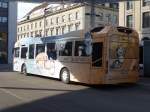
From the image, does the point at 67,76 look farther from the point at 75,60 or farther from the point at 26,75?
the point at 26,75

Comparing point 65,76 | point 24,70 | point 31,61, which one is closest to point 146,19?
point 24,70

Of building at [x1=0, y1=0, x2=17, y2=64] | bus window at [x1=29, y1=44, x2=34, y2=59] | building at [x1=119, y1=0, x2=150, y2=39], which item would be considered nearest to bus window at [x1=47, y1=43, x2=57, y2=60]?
bus window at [x1=29, y1=44, x2=34, y2=59]

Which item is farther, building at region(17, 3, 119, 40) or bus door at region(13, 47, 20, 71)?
building at region(17, 3, 119, 40)

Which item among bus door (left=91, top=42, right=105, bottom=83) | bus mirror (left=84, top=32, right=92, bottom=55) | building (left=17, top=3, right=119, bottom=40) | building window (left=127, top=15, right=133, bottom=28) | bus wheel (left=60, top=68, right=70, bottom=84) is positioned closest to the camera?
bus door (left=91, top=42, right=105, bottom=83)

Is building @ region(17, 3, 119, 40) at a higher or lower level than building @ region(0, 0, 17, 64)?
higher

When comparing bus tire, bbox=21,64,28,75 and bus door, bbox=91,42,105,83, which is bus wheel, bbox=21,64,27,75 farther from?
bus door, bbox=91,42,105,83

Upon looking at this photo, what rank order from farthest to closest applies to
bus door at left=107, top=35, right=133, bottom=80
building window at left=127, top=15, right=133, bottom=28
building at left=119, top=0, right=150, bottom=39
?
1. building window at left=127, top=15, right=133, bottom=28
2. building at left=119, top=0, right=150, bottom=39
3. bus door at left=107, top=35, right=133, bottom=80

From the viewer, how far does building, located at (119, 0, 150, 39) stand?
56406 mm

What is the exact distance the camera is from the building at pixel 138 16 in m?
56.4

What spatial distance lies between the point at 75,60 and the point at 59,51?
6.51 feet

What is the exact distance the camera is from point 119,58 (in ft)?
59.3

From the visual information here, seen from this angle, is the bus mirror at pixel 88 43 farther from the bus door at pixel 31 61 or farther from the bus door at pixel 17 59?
the bus door at pixel 17 59

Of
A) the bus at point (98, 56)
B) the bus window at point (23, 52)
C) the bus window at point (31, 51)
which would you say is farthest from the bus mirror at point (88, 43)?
the bus window at point (23, 52)

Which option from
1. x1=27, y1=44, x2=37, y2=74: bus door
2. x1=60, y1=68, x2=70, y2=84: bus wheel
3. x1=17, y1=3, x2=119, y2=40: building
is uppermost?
x1=17, y1=3, x2=119, y2=40: building
